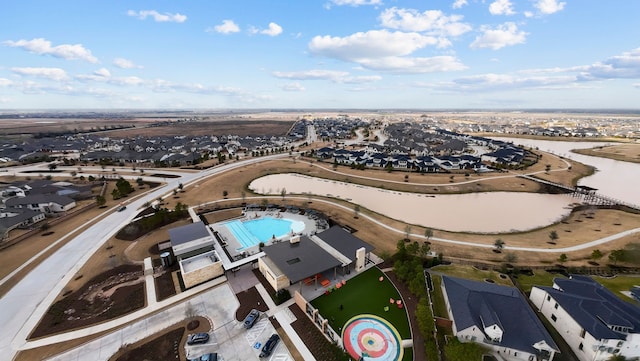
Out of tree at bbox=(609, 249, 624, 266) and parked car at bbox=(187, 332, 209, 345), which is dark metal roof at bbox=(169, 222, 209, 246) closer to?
parked car at bbox=(187, 332, 209, 345)

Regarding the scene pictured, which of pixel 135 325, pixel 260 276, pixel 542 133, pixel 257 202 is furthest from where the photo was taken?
pixel 542 133

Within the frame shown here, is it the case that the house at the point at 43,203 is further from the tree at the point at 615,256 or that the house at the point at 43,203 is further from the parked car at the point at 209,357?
the tree at the point at 615,256

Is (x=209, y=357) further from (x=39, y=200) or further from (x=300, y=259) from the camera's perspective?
(x=39, y=200)

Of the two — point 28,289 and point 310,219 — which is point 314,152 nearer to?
point 310,219

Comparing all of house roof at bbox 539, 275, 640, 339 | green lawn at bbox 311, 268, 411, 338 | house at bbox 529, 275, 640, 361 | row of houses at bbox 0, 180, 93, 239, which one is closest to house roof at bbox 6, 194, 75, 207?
Answer: row of houses at bbox 0, 180, 93, 239

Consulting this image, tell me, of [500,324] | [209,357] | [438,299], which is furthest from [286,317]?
[500,324]

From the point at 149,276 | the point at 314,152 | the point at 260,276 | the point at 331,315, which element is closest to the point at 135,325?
the point at 149,276
